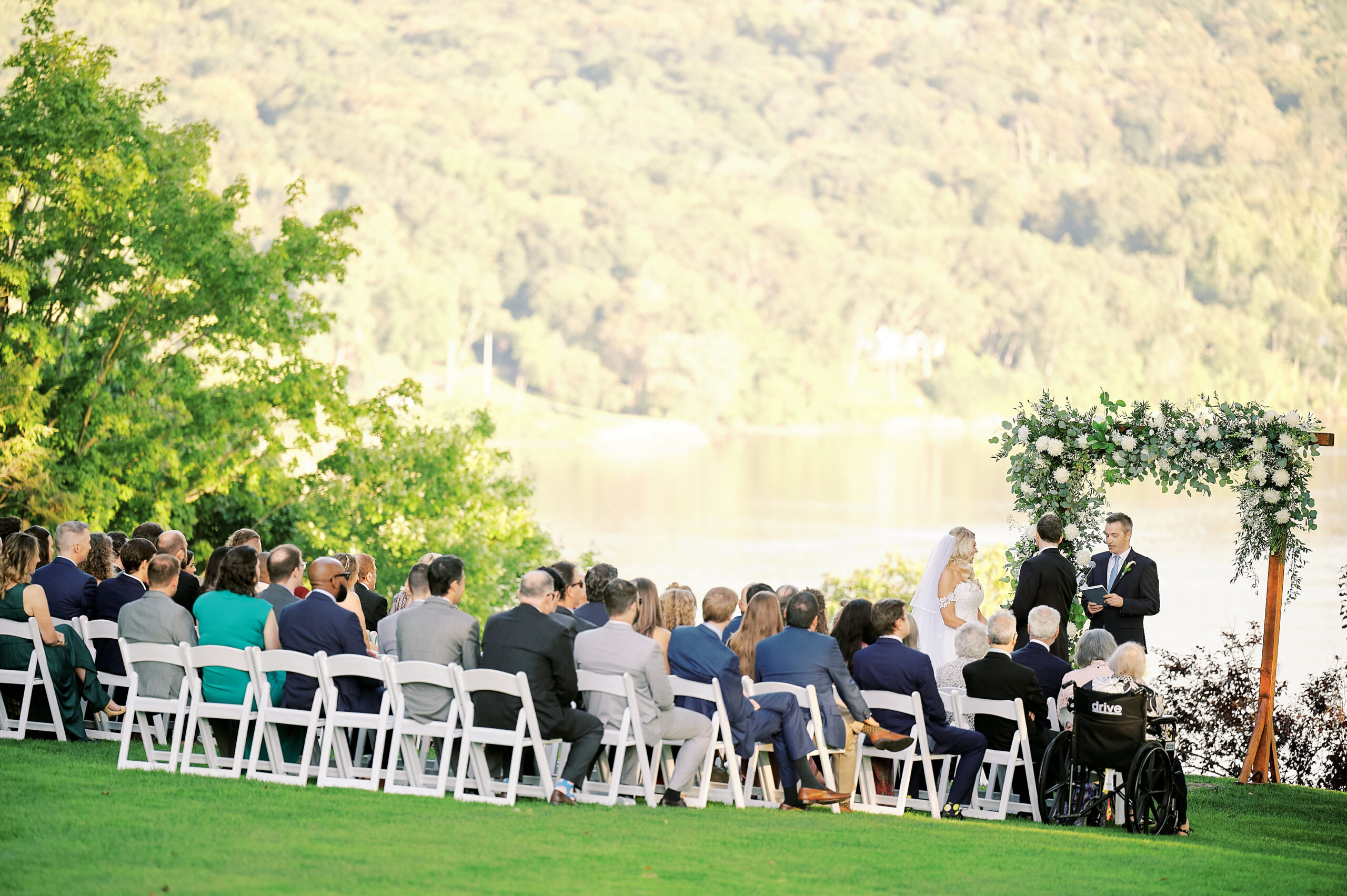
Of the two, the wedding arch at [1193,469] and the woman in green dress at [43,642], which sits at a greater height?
the wedding arch at [1193,469]

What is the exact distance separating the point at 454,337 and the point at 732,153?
5044 centimetres

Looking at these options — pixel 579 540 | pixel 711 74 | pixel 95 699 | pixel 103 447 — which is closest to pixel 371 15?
pixel 711 74

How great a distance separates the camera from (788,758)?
7.57m

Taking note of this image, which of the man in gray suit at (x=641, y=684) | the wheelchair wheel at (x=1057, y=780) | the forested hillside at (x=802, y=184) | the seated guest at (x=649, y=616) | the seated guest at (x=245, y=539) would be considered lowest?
the wheelchair wheel at (x=1057, y=780)

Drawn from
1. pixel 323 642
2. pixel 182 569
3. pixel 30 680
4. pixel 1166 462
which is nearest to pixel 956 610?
pixel 1166 462

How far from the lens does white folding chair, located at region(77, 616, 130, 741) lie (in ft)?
26.8

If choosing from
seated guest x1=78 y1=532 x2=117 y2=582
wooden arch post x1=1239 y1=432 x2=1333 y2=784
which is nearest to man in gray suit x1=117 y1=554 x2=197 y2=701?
seated guest x1=78 y1=532 x2=117 y2=582

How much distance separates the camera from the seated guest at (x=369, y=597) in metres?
9.08

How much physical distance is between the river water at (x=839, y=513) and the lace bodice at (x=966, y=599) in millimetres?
40091

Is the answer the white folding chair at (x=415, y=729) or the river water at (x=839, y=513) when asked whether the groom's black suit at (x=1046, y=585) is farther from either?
the river water at (x=839, y=513)

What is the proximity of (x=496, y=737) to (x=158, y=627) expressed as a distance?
2045mm

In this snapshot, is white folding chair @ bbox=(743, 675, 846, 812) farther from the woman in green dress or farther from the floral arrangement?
the floral arrangement

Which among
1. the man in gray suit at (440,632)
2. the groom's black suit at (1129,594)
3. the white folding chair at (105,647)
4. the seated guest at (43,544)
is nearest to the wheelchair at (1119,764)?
the groom's black suit at (1129,594)

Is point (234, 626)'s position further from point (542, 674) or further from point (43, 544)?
point (43, 544)
